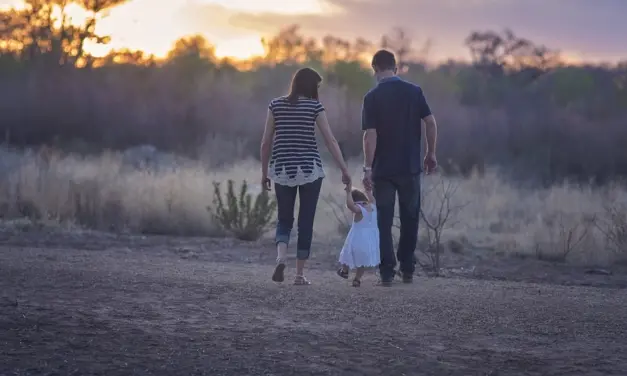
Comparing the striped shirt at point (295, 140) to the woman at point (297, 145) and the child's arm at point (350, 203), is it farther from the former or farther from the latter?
the child's arm at point (350, 203)

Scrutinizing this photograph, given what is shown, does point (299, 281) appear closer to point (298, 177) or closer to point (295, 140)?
point (298, 177)

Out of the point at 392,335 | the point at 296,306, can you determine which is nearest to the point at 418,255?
the point at 296,306

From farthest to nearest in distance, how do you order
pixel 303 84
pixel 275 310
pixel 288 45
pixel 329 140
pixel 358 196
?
pixel 288 45, pixel 358 196, pixel 329 140, pixel 303 84, pixel 275 310

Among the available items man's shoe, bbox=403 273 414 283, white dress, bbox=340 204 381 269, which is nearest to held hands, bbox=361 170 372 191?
white dress, bbox=340 204 381 269

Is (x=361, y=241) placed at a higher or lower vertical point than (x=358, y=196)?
lower

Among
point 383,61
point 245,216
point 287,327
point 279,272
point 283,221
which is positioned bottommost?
point 287,327

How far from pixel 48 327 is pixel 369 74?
31.8m

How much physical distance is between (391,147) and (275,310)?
2.22 metres

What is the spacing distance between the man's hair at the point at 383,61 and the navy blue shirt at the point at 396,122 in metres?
0.15

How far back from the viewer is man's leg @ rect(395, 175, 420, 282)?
8227 millimetres

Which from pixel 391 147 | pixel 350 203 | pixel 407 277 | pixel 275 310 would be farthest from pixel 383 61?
pixel 275 310

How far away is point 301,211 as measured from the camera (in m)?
8.10

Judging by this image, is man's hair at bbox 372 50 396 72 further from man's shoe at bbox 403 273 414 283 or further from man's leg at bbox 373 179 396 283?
man's shoe at bbox 403 273 414 283

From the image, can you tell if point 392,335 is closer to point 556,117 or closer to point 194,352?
point 194,352
